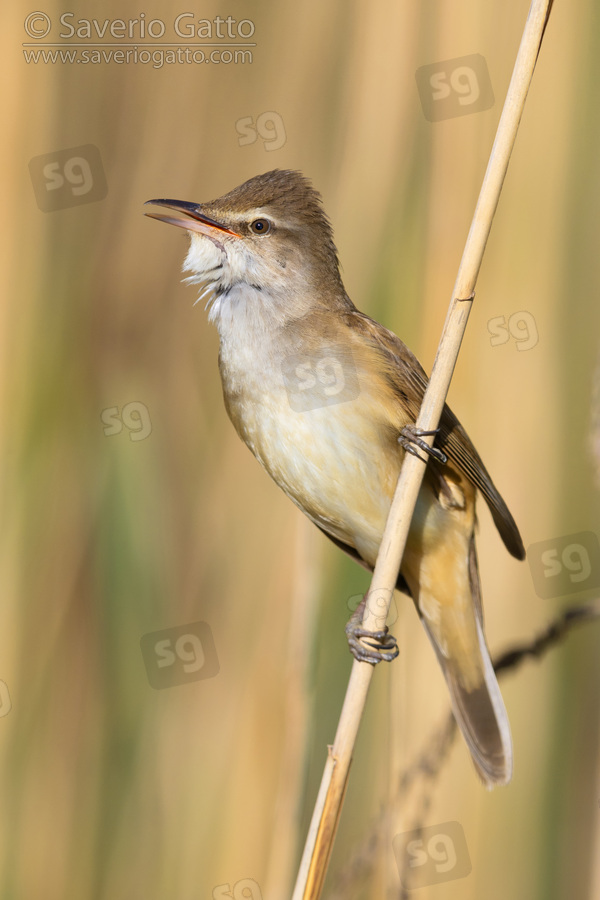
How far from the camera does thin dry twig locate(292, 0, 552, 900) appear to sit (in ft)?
4.65

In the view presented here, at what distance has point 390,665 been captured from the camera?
2.18m

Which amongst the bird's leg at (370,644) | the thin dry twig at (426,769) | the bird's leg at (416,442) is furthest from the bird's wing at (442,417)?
the bird's leg at (370,644)

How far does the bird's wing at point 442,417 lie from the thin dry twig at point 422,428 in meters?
0.34

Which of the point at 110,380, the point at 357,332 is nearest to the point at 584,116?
the point at 357,332

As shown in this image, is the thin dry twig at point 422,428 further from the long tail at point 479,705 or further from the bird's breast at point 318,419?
the long tail at point 479,705

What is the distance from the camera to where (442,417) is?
6.46 ft

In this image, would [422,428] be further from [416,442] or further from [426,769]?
[426,769]

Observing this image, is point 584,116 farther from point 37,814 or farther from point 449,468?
point 37,814

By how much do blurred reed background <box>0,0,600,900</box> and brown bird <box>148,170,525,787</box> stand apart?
0.29 feet

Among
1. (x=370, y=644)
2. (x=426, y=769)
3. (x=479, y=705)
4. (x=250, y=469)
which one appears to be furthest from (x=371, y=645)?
(x=250, y=469)

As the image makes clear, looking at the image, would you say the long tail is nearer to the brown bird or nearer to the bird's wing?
the brown bird

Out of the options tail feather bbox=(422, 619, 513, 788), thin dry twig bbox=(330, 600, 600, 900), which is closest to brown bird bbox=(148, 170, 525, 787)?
tail feather bbox=(422, 619, 513, 788)

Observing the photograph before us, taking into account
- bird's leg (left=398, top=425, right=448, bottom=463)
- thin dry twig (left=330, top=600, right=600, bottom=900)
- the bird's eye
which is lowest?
thin dry twig (left=330, top=600, right=600, bottom=900)

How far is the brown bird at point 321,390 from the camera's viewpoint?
2035 mm
